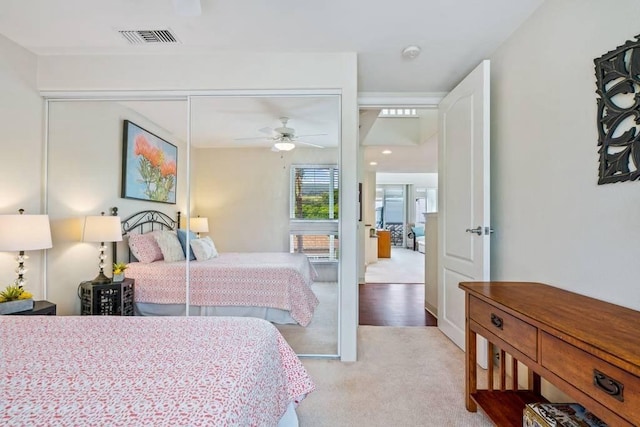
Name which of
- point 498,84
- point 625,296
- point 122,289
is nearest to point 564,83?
point 498,84

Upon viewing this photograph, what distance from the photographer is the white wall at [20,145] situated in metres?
2.42

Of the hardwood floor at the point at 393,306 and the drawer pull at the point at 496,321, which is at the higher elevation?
the drawer pull at the point at 496,321

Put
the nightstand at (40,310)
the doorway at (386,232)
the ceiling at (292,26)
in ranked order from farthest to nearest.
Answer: the doorway at (386,232) → the nightstand at (40,310) → the ceiling at (292,26)

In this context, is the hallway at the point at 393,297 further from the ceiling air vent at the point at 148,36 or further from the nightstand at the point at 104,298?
the ceiling air vent at the point at 148,36

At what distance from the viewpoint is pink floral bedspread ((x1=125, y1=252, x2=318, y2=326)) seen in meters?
2.78

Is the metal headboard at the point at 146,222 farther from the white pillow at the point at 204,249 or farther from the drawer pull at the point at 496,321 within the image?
the drawer pull at the point at 496,321

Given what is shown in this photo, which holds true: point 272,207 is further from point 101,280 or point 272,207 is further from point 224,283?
point 101,280

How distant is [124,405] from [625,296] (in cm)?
193

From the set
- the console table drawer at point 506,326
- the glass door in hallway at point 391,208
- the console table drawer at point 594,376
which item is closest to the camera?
the console table drawer at point 594,376

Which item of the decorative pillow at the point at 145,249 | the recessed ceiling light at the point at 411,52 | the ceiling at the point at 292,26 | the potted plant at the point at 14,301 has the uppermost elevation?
the ceiling at the point at 292,26

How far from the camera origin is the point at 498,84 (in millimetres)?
2547

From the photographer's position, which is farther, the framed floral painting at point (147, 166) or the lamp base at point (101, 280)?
the framed floral painting at point (147, 166)

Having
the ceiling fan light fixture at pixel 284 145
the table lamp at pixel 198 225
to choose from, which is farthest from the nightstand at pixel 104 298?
the ceiling fan light fixture at pixel 284 145

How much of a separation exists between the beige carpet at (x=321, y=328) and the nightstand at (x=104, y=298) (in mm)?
1291
